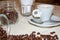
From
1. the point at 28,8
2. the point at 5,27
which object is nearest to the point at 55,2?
the point at 28,8

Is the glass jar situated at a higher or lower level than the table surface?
higher

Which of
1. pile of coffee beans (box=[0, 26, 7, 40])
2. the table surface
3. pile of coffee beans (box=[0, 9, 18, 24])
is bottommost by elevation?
the table surface

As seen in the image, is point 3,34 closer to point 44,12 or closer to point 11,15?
point 11,15

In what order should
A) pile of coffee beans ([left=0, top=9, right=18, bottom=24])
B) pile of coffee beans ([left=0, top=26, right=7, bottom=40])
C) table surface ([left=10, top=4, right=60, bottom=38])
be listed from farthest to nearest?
pile of coffee beans ([left=0, top=9, right=18, bottom=24]) < table surface ([left=10, top=4, right=60, bottom=38]) < pile of coffee beans ([left=0, top=26, right=7, bottom=40])

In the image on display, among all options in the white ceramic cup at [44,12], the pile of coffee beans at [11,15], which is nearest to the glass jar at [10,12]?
the pile of coffee beans at [11,15]

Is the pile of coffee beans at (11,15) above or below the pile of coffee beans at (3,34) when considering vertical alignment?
above

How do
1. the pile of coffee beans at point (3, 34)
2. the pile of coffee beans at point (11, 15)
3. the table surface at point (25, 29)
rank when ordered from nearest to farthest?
the pile of coffee beans at point (3, 34) → the table surface at point (25, 29) → the pile of coffee beans at point (11, 15)

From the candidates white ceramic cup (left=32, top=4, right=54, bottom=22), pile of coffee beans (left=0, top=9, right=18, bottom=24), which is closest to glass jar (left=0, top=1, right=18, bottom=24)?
pile of coffee beans (left=0, top=9, right=18, bottom=24)

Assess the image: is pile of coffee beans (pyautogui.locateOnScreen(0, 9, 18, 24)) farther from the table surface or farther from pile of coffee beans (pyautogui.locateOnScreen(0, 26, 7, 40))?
pile of coffee beans (pyautogui.locateOnScreen(0, 26, 7, 40))

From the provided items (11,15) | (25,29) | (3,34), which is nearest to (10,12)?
(11,15)

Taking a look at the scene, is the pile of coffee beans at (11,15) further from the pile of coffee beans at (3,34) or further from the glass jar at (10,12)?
the pile of coffee beans at (3,34)

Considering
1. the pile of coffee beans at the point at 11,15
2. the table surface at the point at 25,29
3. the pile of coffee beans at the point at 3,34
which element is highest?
the pile of coffee beans at the point at 11,15

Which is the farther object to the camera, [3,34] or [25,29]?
[25,29]

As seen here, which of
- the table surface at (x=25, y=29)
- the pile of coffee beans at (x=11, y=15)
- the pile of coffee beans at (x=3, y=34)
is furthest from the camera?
the pile of coffee beans at (x=11, y=15)
